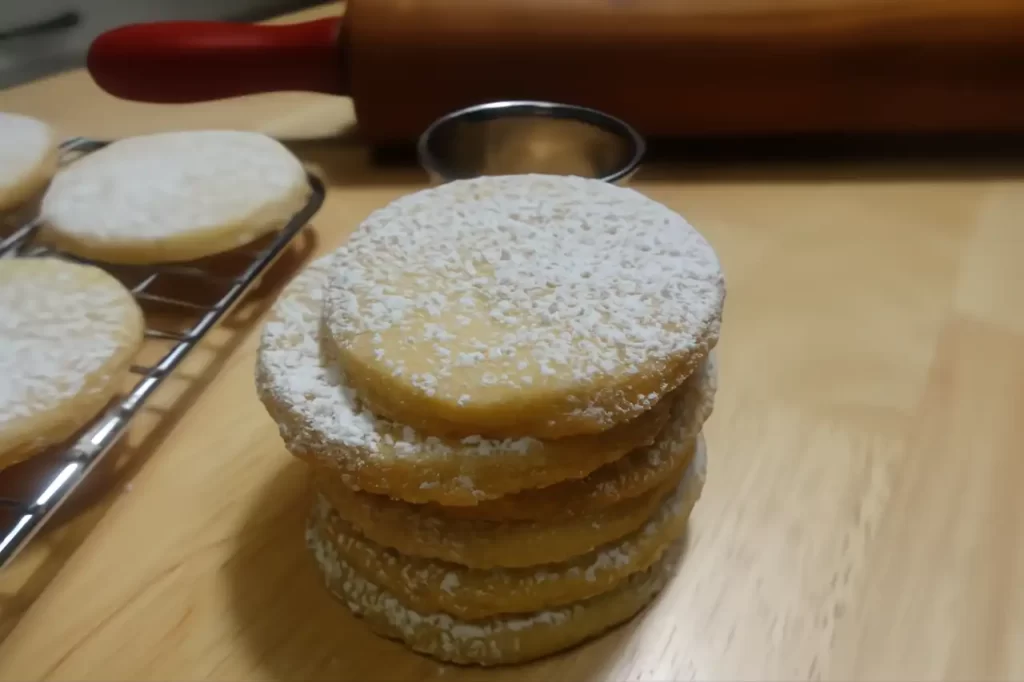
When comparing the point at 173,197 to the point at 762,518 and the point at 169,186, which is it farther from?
the point at 762,518

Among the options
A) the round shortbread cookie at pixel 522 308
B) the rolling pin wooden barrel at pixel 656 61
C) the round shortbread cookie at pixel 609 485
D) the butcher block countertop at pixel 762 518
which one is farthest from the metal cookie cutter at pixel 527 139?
the round shortbread cookie at pixel 609 485

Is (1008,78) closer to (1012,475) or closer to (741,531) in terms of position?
(1012,475)

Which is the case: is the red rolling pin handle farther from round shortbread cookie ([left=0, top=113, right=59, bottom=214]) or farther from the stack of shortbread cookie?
the stack of shortbread cookie

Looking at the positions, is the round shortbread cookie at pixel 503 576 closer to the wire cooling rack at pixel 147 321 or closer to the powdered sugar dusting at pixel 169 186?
the wire cooling rack at pixel 147 321

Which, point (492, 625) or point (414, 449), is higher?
point (414, 449)

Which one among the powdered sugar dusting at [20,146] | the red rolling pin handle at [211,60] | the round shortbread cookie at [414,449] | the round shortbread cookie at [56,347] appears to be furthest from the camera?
the red rolling pin handle at [211,60]

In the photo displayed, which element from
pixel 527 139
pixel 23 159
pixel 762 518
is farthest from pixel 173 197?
pixel 762 518
